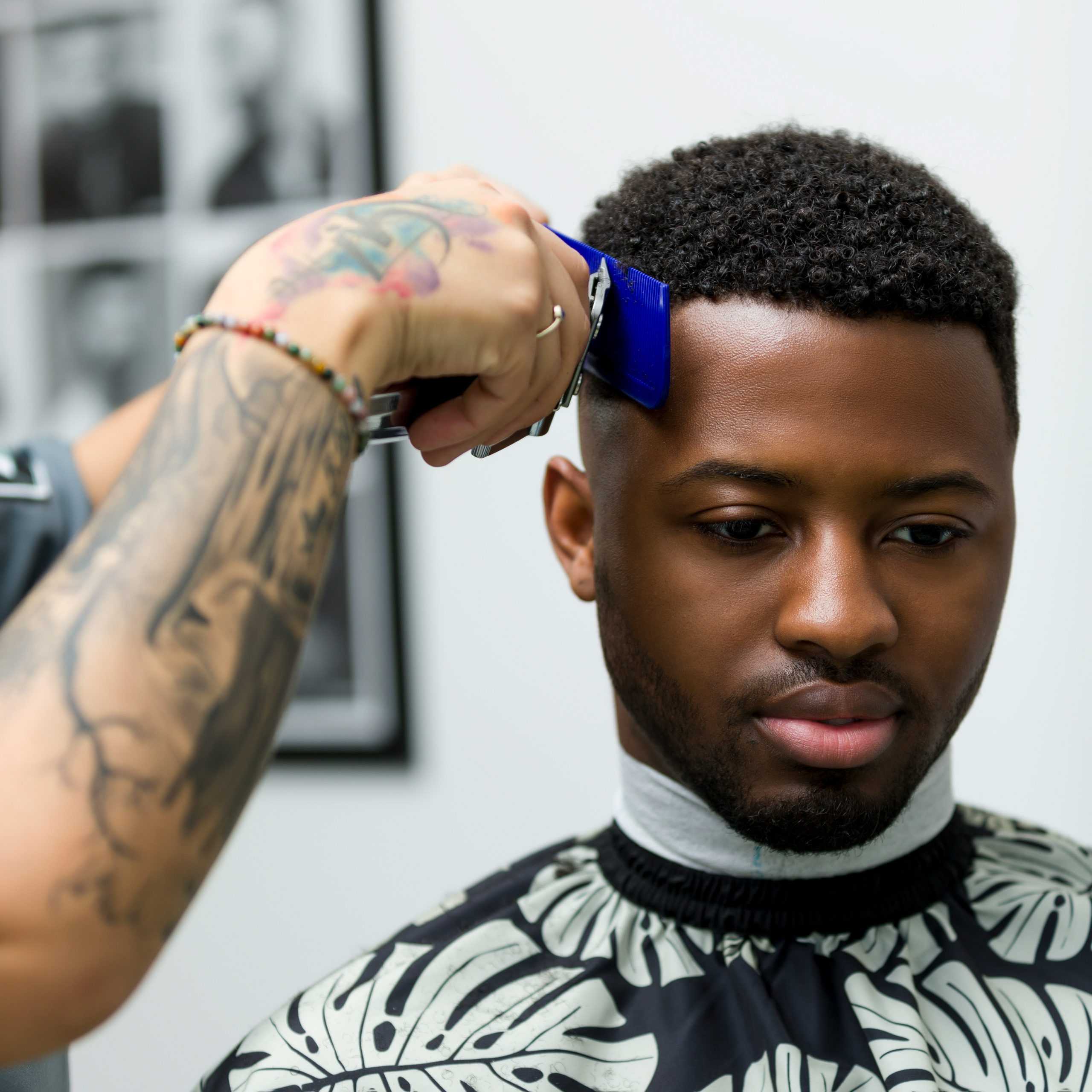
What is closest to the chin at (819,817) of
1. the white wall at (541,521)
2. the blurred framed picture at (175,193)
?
the white wall at (541,521)

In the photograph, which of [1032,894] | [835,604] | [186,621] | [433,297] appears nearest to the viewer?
[186,621]

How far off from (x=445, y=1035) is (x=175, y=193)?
149 cm

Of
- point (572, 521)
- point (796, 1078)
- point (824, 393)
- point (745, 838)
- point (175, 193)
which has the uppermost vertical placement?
point (175, 193)

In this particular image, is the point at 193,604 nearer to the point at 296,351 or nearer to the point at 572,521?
the point at 296,351

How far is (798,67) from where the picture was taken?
161 cm

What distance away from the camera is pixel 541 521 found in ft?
5.88

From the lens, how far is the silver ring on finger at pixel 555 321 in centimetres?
73

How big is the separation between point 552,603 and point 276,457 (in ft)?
3.95

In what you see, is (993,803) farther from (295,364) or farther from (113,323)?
(113,323)

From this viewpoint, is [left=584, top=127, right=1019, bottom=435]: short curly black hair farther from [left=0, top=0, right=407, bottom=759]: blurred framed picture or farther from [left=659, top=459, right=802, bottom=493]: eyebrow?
[left=0, top=0, right=407, bottom=759]: blurred framed picture

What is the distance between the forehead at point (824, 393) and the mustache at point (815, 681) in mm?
143

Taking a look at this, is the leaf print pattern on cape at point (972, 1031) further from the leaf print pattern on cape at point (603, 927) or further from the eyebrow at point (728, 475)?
the eyebrow at point (728, 475)

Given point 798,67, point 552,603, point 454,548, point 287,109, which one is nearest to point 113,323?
point 287,109

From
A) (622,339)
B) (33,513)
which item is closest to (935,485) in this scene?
(622,339)
